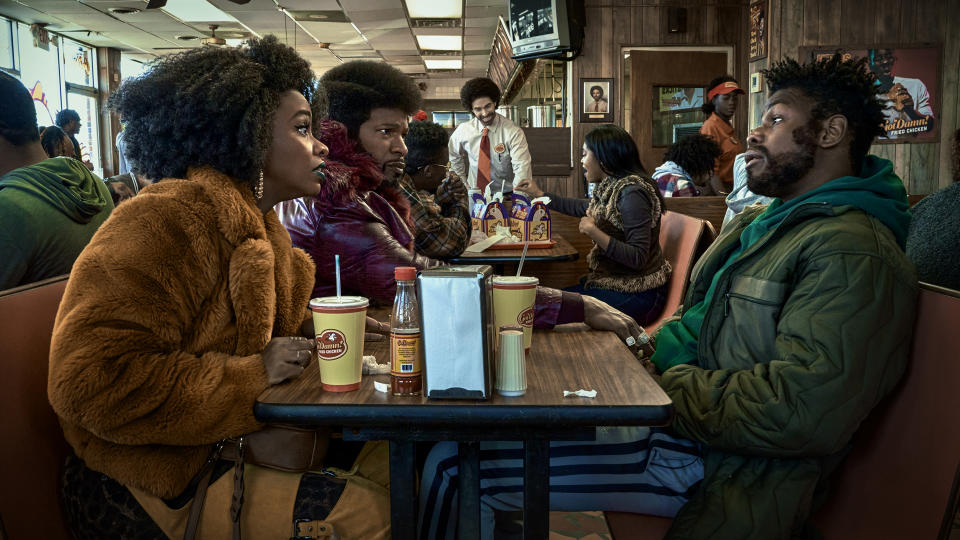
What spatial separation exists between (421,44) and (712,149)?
7695 millimetres

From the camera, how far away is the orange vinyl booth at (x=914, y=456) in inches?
43.9

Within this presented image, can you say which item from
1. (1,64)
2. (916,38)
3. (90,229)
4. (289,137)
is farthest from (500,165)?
(1,64)

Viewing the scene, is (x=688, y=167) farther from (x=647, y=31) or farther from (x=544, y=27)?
(x=647, y=31)

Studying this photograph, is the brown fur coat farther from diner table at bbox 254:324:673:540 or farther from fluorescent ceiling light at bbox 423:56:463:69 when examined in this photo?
fluorescent ceiling light at bbox 423:56:463:69

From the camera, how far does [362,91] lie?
6.90ft

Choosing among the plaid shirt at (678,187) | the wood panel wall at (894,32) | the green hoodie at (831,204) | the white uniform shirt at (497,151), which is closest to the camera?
the green hoodie at (831,204)

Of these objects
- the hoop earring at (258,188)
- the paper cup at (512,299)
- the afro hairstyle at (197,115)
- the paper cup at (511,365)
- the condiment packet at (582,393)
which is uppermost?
the afro hairstyle at (197,115)

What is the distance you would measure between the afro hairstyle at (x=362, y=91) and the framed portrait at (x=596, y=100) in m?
5.62

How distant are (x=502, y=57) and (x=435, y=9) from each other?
6.88 ft

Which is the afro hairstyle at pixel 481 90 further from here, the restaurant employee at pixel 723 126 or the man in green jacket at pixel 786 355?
the man in green jacket at pixel 786 355

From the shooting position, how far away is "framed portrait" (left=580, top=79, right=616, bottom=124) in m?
7.55

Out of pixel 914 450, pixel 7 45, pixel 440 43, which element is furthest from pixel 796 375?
pixel 7 45

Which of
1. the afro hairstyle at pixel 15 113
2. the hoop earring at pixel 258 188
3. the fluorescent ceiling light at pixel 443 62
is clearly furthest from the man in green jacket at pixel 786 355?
the fluorescent ceiling light at pixel 443 62

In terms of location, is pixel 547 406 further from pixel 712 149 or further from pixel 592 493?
pixel 712 149
